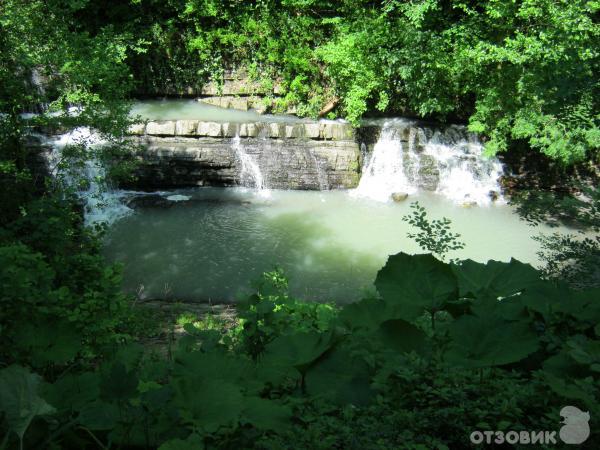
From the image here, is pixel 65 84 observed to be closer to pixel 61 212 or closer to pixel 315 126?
pixel 61 212

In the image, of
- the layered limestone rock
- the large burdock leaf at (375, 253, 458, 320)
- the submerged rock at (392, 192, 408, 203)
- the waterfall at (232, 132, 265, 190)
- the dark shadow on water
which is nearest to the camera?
the large burdock leaf at (375, 253, 458, 320)

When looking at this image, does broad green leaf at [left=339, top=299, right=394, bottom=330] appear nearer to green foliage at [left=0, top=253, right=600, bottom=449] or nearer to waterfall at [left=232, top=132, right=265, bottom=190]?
green foliage at [left=0, top=253, right=600, bottom=449]

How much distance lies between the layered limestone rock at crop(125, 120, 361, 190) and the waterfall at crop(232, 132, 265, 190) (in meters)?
0.02

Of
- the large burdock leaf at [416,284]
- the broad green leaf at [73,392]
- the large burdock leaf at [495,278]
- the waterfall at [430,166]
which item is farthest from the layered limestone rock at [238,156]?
the broad green leaf at [73,392]

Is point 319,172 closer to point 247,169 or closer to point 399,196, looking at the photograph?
point 247,169

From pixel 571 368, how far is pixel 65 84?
24.6 feet

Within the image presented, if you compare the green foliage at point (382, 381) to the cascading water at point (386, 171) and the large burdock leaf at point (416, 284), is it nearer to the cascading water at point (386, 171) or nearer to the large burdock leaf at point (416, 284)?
the large burdock leaf at point (416, 284)

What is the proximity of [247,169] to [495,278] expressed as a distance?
9229 mm

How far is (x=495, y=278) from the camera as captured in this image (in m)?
1.95

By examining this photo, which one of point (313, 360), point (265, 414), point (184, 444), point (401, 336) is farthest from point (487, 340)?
point (184, 444)

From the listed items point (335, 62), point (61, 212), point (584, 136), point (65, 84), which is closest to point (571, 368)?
point (61, 212)

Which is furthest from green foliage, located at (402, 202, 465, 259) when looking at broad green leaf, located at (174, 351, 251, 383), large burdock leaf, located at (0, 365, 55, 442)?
large burdock leaf, located at (0, 365, 55, 442)

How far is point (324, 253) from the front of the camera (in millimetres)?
8734

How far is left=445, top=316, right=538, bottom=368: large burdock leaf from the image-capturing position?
5.23ft
